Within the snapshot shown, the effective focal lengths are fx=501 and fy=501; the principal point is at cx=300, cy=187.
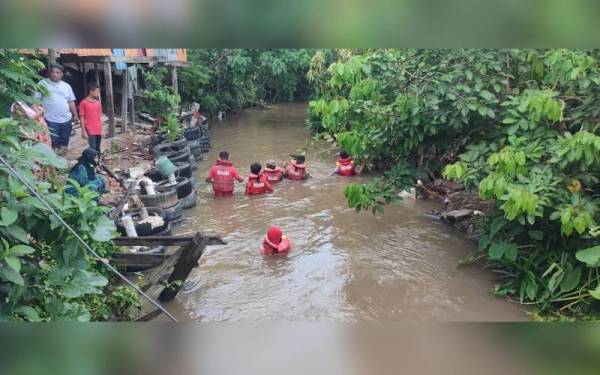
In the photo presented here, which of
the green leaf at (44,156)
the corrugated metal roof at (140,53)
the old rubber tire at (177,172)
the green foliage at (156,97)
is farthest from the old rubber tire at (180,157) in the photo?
the green leaf at (44,156)

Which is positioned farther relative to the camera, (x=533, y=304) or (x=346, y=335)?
(x=533, y=304)

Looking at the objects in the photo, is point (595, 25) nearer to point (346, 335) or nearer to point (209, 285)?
point (346, 335)

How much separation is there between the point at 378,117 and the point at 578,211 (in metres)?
2.87

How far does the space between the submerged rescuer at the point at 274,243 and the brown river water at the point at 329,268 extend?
0.14 metres

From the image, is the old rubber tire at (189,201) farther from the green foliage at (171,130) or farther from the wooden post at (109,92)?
the wooden post at (109,92)

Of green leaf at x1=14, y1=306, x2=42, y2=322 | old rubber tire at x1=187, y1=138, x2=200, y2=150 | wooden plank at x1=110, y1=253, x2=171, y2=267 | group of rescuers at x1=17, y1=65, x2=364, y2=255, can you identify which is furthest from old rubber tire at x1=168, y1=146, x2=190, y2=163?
green leaf at x1=14, y1=306, x2=42, y2=322

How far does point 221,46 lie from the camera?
3.97 feet

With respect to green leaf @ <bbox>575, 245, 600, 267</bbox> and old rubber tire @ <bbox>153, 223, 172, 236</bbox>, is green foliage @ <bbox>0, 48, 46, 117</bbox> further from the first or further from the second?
old rubber tire @ <bbox>153, 223, 172, 236</bbox>

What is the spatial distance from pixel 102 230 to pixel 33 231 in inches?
16.4

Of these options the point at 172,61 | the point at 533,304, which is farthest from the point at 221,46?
the point at 172,61

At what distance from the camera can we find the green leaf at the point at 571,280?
576cm

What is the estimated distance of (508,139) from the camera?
5.84 meters

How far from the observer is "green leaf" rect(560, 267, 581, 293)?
5.76m

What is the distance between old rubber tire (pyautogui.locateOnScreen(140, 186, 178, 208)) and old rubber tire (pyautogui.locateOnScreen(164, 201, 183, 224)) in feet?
0.24
